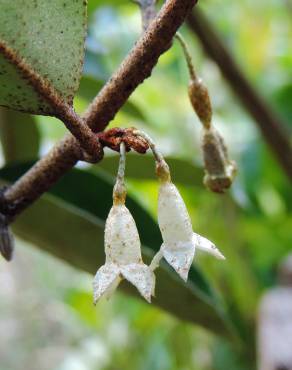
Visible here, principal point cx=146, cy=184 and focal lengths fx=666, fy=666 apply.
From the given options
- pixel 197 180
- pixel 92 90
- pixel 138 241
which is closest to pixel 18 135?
pixel 92 90

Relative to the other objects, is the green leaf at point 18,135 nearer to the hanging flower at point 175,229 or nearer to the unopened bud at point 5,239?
the unopened bud at point 5,239

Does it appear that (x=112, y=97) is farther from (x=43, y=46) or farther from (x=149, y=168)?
(x=149, y=168)

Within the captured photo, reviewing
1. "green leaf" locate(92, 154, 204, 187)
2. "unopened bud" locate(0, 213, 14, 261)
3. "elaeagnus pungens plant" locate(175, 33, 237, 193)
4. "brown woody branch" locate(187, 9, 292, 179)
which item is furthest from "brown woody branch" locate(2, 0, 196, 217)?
"brown woody branch" locate(187, 9, 292, 179)

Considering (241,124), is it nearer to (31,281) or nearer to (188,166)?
(188,166)

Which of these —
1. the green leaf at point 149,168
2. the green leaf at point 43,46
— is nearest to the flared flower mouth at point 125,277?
the green leaf at point 43,46

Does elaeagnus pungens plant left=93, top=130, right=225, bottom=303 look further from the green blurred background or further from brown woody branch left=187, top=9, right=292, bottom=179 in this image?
brown woody branch left=187, top=9, right=292, bottom=179
